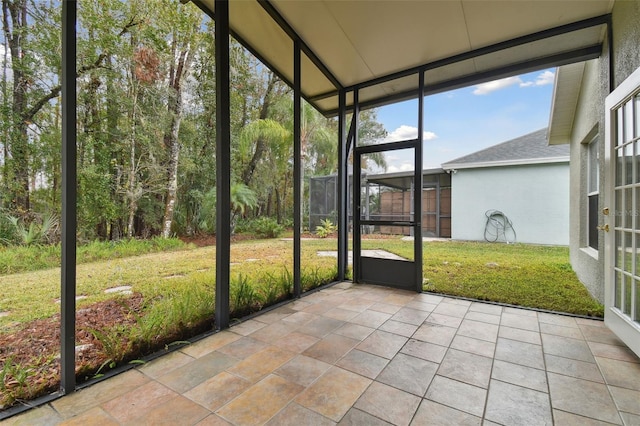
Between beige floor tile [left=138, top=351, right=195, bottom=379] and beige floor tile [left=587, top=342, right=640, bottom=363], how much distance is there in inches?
121

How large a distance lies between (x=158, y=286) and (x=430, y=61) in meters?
4.36

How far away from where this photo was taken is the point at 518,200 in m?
8.34

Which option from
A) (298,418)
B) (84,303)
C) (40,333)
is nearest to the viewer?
(298,418)

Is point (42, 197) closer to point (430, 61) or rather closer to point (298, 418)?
point (298, 418)

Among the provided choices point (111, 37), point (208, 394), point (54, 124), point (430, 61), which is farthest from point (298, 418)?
point (111, 37)

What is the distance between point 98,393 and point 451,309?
3.12m

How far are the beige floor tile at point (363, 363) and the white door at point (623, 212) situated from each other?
182 cm

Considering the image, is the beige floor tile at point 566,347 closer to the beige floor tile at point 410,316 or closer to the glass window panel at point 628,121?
the beige floor tile at point 410,316

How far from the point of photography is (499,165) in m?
8.51

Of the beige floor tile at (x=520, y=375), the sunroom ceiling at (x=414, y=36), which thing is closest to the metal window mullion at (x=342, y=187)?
the sunroom ceiling at (x=414, y=36)

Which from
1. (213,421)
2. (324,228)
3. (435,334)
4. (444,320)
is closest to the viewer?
(213,421)

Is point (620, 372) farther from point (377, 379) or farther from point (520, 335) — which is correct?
point (377, 379)

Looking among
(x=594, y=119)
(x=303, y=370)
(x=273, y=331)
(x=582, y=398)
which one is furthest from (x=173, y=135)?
(x=594, y=119)

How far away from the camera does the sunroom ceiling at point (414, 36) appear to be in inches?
107
